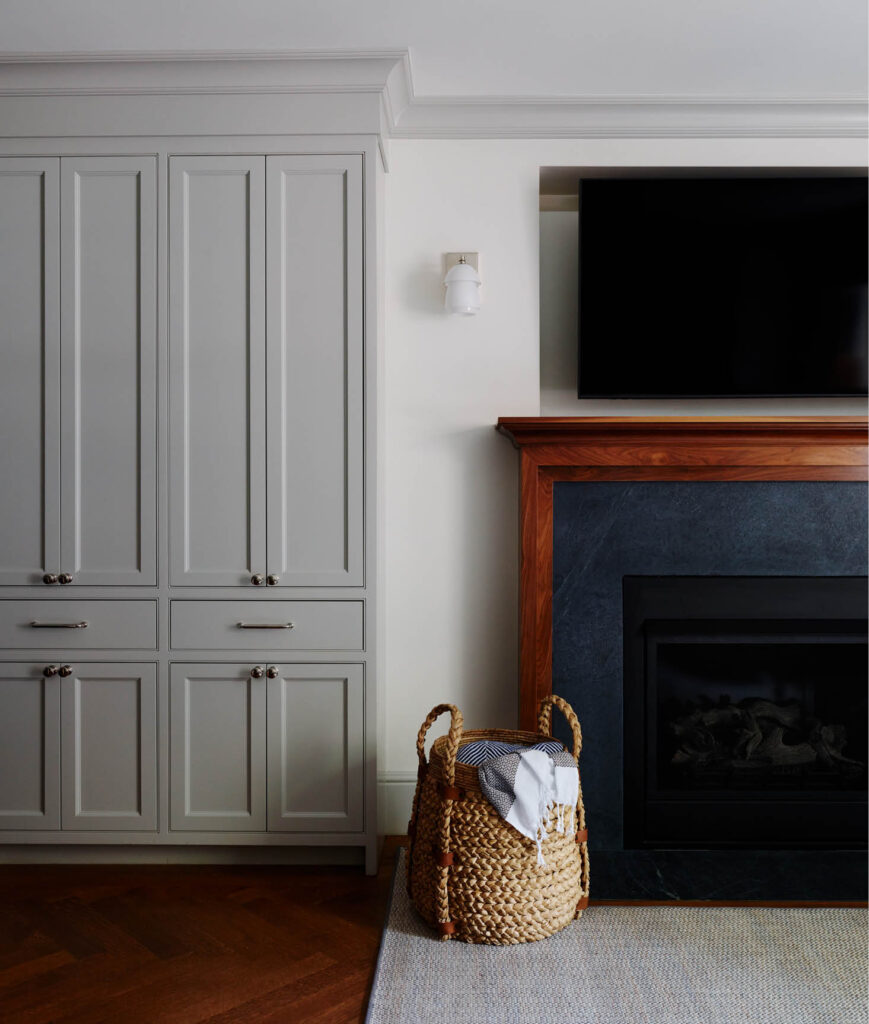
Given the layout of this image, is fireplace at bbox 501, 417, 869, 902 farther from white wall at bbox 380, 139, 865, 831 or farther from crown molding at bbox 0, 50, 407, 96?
crown molding at bbox 0, 50, 407, 96

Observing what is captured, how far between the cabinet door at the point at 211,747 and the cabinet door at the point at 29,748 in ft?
1.19

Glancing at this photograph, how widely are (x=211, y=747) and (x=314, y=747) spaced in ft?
1.02

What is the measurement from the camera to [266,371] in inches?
93.9

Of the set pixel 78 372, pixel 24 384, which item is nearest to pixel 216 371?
pixel 78 372

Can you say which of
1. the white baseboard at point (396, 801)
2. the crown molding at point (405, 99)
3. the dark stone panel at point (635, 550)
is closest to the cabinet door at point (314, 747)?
the white baseboard at point (396, 801)

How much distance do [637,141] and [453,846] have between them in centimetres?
225

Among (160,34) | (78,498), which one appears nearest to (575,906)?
(78,498)

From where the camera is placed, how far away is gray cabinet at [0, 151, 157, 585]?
2.39 meters

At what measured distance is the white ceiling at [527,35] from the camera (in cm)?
209

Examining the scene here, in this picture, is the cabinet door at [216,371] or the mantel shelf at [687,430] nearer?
the mantel shelf at [687,430]

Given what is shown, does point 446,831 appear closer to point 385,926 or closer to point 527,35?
point 385,926

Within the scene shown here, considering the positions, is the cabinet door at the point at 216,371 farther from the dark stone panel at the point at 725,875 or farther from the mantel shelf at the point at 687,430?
the dark stone panel at the point at 725,875

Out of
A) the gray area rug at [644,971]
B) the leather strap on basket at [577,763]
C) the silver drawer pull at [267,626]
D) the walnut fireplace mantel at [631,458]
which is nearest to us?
the gray area rug at [644,971]

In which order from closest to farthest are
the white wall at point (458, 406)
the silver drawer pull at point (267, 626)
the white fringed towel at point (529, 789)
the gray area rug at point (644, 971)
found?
the gray area rug at point (644, 971)
the white fringed towel at point (529, 789)
the silver drawer pull at point (267, 626)
the white wall at point (458, 406)
